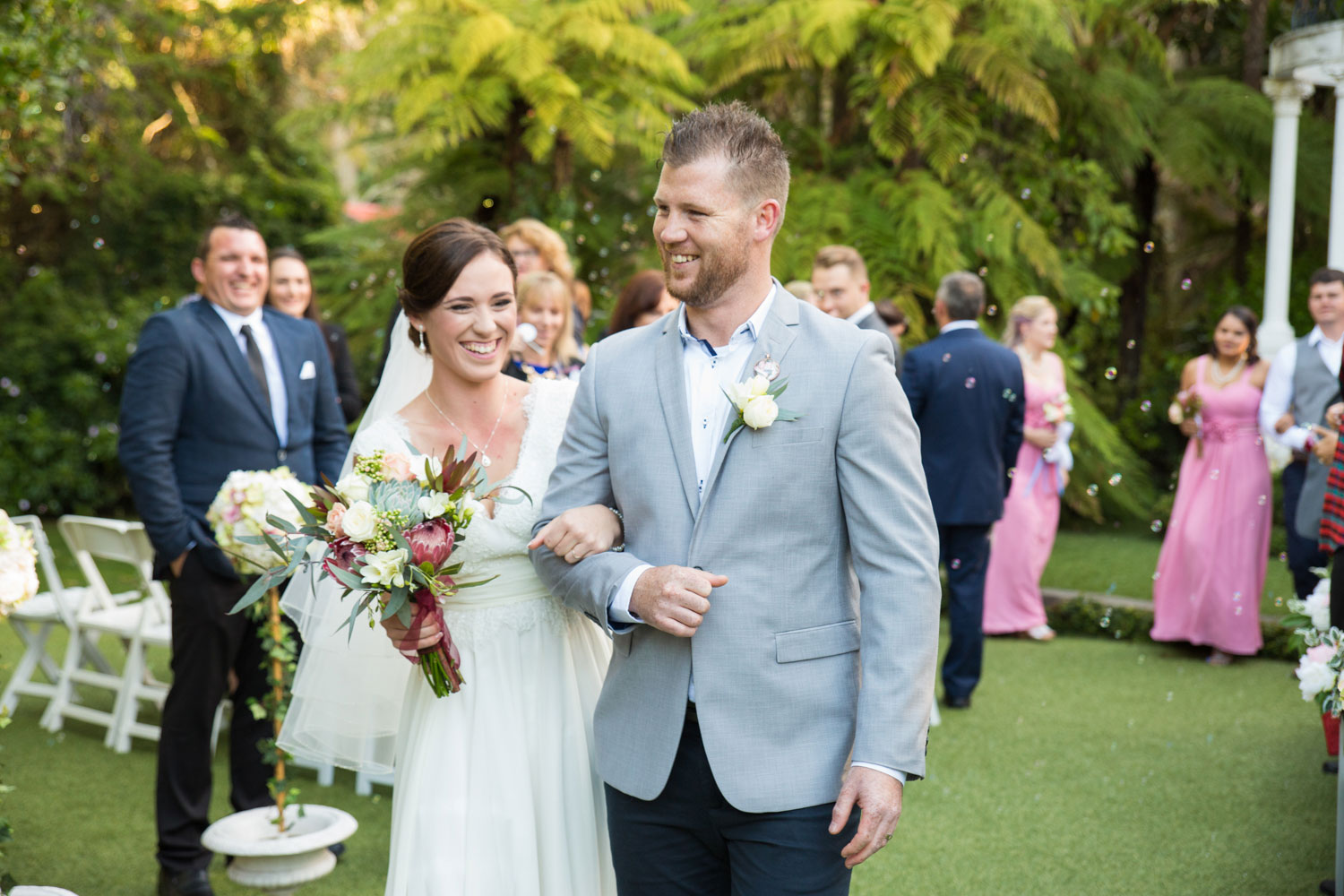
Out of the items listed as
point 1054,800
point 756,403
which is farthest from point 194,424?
point 1054,800

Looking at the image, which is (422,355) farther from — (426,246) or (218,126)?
(218,126)

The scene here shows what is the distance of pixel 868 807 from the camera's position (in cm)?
211

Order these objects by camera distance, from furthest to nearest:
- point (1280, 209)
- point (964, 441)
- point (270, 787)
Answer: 1. point (1280, 209)
2. point (964, 441)
3. point (270, 787)

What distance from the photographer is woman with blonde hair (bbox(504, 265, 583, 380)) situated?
5.46m

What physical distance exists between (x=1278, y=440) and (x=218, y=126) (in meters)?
13.0

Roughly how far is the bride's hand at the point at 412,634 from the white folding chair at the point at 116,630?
3.70 metres

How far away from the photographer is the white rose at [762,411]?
220 centimetres

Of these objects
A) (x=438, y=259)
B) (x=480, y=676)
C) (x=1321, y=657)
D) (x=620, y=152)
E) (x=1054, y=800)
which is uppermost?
(x=620, y=152)

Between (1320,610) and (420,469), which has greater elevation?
(420,469)

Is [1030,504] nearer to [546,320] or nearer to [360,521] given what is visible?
[546,320]

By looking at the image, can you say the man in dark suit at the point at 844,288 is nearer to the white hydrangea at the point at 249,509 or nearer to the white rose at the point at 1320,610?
the white rose at the point at 1320,610

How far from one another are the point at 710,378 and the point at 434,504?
0.69 metres

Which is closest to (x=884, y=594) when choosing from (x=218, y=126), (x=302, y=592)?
(x=302, y=592)

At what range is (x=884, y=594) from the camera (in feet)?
7.23
